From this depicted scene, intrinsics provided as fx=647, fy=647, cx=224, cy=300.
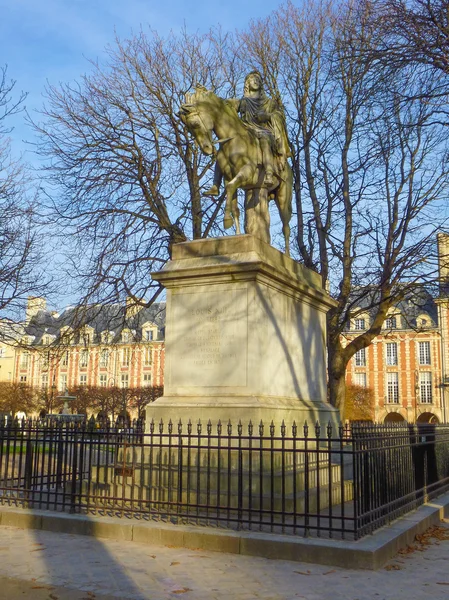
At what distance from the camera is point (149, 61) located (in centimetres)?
2000

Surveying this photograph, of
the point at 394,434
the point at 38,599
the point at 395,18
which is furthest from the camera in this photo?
the point at 395,18

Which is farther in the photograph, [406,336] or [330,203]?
[406,336]

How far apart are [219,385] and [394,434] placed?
2354 mm

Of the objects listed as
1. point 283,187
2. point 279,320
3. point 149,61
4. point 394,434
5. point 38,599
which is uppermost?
point 149,61

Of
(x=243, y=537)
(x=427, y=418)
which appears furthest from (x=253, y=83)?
(x=427, y=418)

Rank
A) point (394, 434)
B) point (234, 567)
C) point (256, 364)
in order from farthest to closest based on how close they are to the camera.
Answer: point (256, 364), point (394, 434), point (234, 567)

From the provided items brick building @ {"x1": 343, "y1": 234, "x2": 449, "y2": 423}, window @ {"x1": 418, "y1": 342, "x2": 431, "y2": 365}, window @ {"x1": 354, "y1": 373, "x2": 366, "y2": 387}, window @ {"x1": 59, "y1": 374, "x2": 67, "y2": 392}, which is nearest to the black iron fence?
brick building @ {"x1": 343, "y1": 234, "x2": 449, "y2": 423}

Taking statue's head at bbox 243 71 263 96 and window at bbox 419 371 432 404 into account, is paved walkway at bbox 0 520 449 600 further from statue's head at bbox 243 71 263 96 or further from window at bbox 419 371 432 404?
window at bbox 419 371 432 404

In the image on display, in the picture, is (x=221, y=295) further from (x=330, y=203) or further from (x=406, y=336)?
(x=406, y=336)

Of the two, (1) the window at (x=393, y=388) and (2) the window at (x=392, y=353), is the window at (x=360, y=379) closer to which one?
(1) the window at (x=393, y=388)

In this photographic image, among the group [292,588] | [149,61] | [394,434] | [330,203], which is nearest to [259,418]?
[394,434]

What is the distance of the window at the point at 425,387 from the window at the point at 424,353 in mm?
1102

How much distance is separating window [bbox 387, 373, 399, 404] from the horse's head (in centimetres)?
6013

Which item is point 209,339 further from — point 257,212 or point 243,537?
point 243,537
